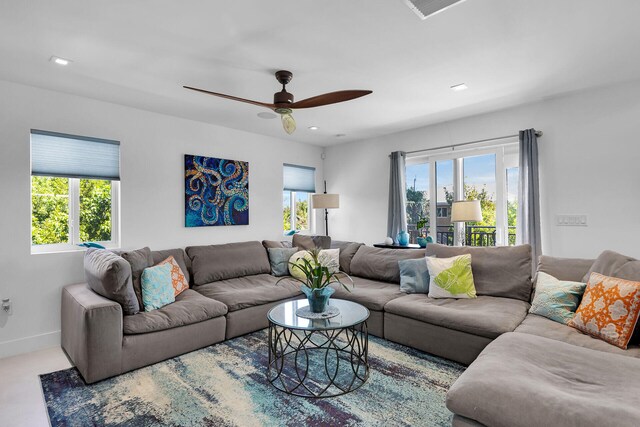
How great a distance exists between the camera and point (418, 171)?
5.07 metres

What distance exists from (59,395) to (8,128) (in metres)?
2.44

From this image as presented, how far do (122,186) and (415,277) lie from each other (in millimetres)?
3375

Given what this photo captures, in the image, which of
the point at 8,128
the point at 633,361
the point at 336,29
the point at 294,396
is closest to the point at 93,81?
the point at 8,128

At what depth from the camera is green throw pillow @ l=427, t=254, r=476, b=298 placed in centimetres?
315

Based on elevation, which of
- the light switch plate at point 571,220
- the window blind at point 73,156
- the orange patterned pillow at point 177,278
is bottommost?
the orange patterned pillow at point 177,278

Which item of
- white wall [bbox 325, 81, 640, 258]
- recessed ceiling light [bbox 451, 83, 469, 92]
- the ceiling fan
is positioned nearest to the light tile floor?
the ceiling fan

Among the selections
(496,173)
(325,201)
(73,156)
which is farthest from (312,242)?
(73,156)

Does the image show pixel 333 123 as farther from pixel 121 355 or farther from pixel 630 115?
pixel 121 355

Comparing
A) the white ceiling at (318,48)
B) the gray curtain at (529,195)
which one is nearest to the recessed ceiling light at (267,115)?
the white ceiling at (318,48)

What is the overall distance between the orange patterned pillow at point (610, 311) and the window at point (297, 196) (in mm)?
4021

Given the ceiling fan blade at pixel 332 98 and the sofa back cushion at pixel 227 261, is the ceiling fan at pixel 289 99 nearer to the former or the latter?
the ceiling fan blade at pixel 332 98

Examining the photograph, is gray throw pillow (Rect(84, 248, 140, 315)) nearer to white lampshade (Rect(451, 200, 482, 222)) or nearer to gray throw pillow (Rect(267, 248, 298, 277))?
gray throw pillow (Rect(267, 248, 298, 277))

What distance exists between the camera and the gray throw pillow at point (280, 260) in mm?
4480

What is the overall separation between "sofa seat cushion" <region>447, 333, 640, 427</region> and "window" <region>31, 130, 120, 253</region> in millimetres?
3753
